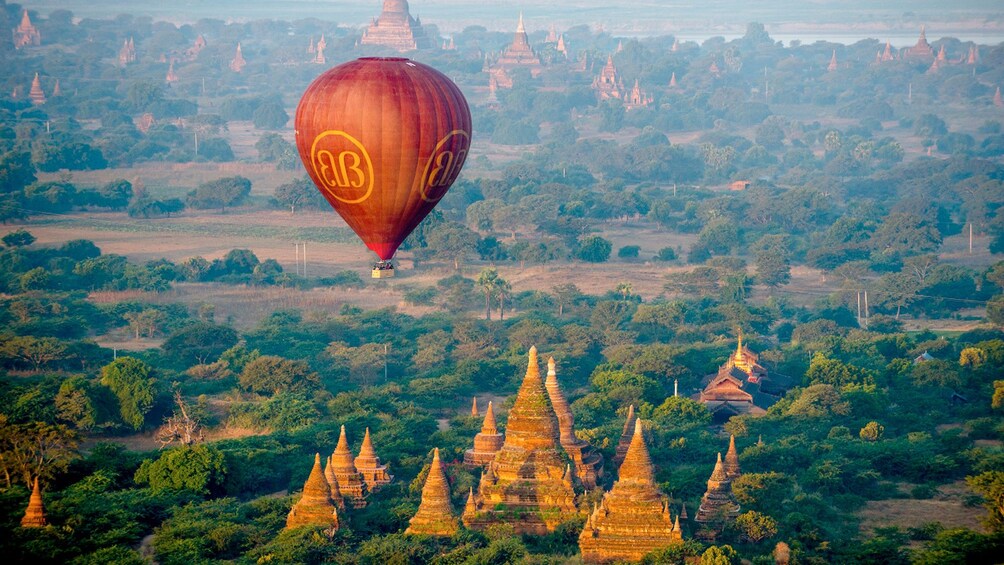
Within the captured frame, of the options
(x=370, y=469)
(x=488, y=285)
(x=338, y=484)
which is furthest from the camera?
(x=488, y=285)

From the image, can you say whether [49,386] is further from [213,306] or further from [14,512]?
[213,306]

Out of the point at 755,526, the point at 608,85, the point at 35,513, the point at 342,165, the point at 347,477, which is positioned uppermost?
the point at 608,85

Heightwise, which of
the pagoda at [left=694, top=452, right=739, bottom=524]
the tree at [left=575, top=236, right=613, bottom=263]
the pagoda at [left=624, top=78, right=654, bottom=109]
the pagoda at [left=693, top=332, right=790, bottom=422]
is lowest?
the pagoda at [left=694, top=452, right=739, bottom=524]

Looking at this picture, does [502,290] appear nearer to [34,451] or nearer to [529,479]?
[34,451]

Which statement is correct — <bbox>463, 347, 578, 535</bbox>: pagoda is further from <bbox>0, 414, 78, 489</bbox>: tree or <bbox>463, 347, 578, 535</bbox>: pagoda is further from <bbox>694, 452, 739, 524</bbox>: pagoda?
<bbox>0, 414, 78, 489</bbox>: tree

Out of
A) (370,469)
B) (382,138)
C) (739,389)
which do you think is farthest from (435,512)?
(739,389)

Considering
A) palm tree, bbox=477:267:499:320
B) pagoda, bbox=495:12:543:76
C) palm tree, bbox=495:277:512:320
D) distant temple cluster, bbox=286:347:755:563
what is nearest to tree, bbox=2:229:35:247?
palm tree, bbox=477:267:499:320

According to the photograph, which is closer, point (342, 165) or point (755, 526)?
point (755, 526)
